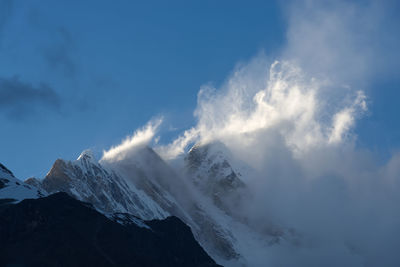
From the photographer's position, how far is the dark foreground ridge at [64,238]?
505 ft

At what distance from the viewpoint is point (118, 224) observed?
184 m

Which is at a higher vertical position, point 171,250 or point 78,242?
point 171,250

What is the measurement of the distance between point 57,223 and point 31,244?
11.5 meters

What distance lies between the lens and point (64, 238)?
16225cm

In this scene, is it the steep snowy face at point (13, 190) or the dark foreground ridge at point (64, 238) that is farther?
the steep snowy face at point (13, 190)

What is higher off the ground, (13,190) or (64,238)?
(13,190)

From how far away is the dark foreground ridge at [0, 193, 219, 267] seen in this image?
154 meters

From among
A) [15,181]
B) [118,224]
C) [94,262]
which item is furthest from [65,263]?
[15,181]

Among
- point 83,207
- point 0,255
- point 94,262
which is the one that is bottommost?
point 0,255

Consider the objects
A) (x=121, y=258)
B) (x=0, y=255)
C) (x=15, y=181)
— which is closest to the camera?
(x=0, y=255)

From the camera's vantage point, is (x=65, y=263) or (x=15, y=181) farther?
(x=15, y=181)

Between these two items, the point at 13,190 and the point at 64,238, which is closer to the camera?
the point at 64,238

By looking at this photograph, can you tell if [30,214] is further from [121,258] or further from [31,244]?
[121,258]

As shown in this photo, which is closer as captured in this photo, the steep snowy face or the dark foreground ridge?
the dark foreground ridge
